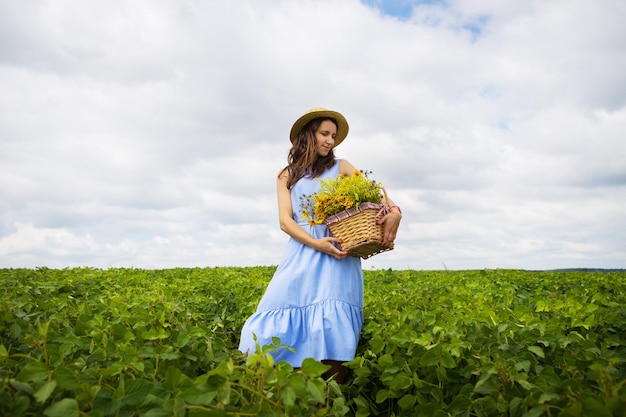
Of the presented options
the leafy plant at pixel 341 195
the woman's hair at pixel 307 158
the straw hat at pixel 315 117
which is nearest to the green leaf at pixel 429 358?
the leafy plant at pixel 341 195

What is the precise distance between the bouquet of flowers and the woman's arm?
0.08 meters

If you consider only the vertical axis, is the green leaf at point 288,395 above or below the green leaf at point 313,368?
below

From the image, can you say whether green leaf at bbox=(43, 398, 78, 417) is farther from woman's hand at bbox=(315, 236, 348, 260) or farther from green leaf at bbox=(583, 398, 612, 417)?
woman's hand at bbox=(315, 236, 348, 260)

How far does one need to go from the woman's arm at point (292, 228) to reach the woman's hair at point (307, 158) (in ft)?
0.22

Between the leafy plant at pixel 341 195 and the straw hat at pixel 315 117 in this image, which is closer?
the leafy plant at pixel 341 195

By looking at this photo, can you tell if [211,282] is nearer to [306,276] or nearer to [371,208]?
[306,276]

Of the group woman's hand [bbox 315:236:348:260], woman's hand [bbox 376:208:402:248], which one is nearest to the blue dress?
woman's hand [bbox 315:236:348:260]

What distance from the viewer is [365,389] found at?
10.6 ft

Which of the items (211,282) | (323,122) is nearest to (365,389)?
(323,122)

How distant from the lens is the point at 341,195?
3.68 m

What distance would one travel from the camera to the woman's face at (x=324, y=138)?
168 inches

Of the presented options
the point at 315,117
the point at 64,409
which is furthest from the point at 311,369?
the point at 315,117

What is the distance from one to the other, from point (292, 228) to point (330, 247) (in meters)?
0.42

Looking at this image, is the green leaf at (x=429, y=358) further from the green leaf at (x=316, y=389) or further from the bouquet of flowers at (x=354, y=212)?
the bouquet of flowers at (x=354, y=212)
